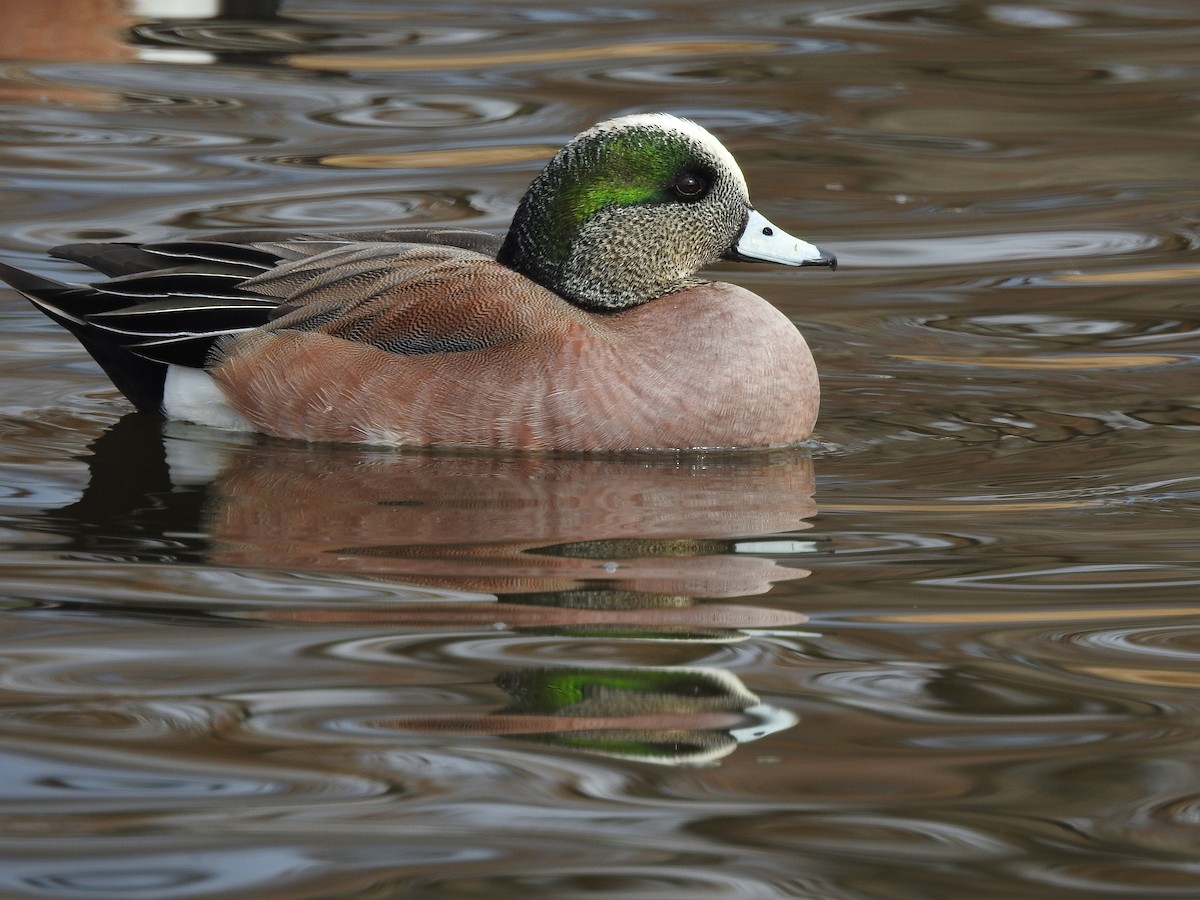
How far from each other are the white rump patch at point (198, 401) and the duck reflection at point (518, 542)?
0.06 m

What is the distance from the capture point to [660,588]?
15.0 ft

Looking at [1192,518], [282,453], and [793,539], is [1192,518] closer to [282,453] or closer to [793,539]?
[793,539]

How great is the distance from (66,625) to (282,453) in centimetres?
191

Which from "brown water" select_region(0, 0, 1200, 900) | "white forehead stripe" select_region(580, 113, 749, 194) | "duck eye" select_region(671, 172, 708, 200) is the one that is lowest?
"brown water" select_region(0, 0, 1200, 900)

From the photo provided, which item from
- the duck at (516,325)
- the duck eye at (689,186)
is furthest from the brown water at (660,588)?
the duck eye at (689,186)

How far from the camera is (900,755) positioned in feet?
12.0

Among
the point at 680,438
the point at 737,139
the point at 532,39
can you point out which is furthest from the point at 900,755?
the point at 532,39

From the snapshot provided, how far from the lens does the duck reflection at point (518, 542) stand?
3830mm

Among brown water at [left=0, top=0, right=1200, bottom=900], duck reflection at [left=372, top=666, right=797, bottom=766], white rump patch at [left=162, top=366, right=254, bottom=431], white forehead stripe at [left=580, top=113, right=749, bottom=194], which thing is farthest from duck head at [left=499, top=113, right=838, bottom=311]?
duck reflection at [left=372, top=666, right=797, bottom=766]

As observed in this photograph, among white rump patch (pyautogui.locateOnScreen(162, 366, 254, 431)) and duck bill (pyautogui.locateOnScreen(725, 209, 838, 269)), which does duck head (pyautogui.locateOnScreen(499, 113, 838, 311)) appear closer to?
duck bill (pyautogui.locateOnScreen(725, 209, 838, 269))

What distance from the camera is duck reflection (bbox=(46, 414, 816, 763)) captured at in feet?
12.6

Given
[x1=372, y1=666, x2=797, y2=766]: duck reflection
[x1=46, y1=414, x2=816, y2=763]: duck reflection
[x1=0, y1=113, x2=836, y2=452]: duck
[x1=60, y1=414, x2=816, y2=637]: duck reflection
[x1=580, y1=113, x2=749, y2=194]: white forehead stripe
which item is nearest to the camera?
[x1=372, y1=666, x2=797, y2=766]: duck reflection

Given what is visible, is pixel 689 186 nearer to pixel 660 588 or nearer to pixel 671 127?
pixel 671 127

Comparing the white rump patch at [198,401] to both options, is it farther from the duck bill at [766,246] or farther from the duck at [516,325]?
the duck bill at [766,246]
